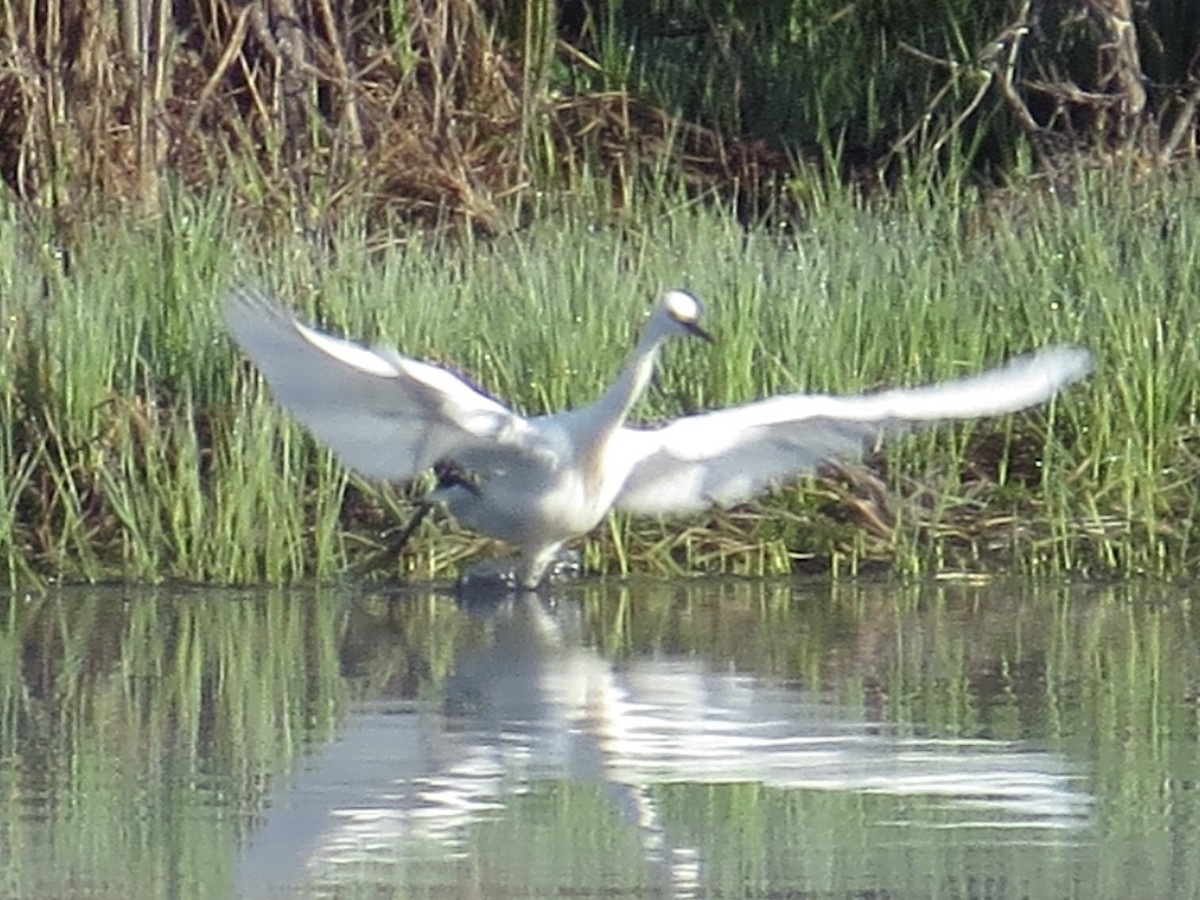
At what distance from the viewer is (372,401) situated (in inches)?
373

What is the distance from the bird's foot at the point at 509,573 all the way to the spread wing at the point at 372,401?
37 cm

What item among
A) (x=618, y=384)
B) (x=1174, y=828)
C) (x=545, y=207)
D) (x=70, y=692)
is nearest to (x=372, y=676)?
(x=70, y=692)

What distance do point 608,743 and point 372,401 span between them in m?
2.26

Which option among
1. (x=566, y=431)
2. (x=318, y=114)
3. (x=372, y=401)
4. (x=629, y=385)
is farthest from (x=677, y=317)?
(x=318, y=114)

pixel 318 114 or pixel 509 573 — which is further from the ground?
pixel 318 114

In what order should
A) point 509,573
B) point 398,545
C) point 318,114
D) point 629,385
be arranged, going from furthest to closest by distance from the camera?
point 318,114
point 398,545
point 509,573
point 629,385

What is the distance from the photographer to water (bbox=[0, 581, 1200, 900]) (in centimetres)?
608

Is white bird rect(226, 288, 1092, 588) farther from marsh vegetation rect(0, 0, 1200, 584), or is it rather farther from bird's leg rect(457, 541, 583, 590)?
marsh vegetation rect(0, 0, 1200, 584)

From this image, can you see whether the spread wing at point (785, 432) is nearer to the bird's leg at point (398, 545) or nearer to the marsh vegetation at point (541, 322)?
the marsh vegetation at point (541, 322)

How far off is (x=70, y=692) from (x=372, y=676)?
85cm

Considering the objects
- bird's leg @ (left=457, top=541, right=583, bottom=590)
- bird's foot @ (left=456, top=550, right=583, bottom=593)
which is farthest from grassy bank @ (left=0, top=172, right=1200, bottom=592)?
bird's leg @ (left=457, top=541, right=583, bottom=590)

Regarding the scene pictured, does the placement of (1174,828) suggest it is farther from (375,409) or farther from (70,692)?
(375,409)

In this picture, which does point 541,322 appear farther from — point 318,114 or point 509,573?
point 318,114

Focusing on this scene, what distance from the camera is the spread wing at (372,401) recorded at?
29.9ft
